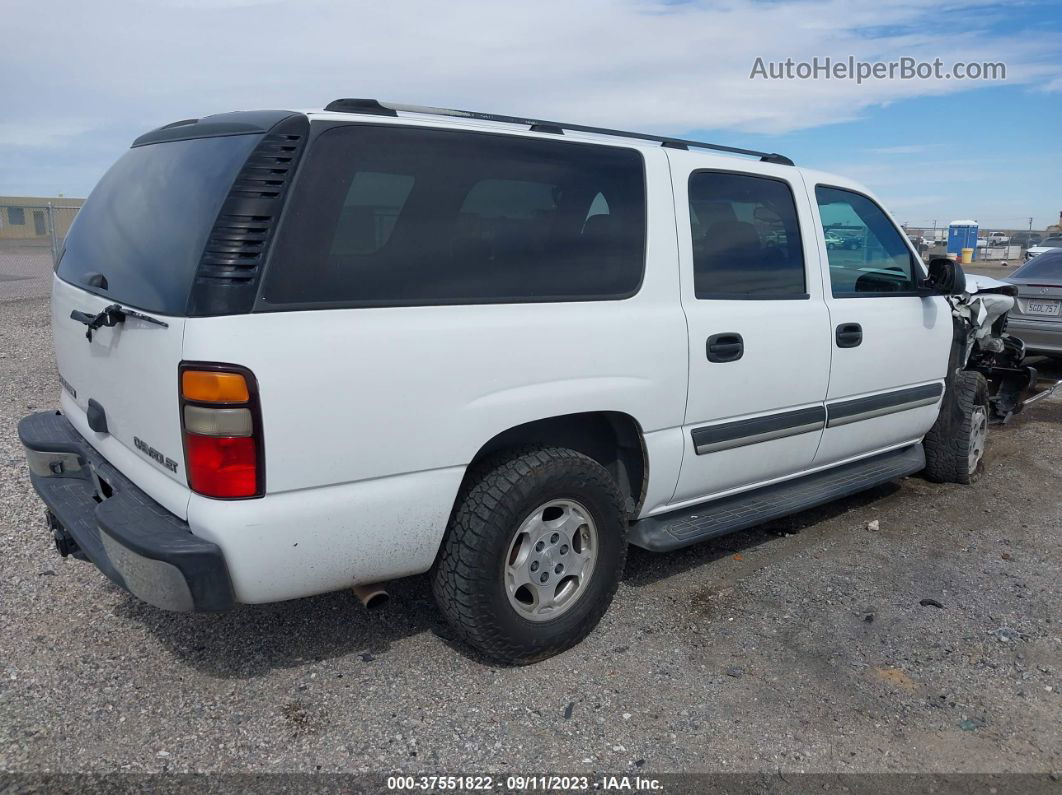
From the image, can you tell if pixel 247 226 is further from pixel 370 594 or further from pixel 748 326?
pixel 748 326

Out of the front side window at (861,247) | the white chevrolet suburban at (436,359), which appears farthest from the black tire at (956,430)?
the white chevrolet suburban at (436,359)

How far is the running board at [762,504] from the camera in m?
3.66

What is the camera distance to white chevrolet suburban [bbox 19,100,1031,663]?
100.0 inches

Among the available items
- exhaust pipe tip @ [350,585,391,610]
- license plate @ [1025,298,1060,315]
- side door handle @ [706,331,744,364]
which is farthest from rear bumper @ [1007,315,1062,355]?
exhaust pipe tip @ [350,585,391,610]

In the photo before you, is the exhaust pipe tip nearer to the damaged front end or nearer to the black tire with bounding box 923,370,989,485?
the black tire with bounding box 923,370,989,485

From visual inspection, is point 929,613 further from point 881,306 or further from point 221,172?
→ point 221,172

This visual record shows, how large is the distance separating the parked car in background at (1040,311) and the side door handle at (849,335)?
5.36 m

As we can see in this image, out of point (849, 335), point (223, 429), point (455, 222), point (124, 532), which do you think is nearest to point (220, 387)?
point (223, 429)

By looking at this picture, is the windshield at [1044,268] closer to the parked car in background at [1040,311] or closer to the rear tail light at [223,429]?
the parked car in background at [1040,311]

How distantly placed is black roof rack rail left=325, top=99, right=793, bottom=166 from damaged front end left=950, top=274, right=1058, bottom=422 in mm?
2026

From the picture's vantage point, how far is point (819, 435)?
13.9ft

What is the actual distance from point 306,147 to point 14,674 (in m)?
2.16

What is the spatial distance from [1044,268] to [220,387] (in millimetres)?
9212

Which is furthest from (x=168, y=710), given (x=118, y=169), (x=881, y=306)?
(x=881, y=306)
